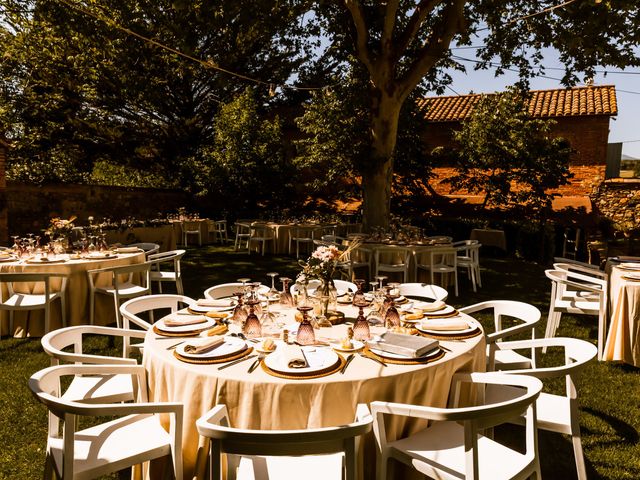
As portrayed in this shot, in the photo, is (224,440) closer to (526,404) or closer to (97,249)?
(526,404)

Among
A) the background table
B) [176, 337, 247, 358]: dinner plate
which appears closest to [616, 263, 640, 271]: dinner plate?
[176, 337, 247, 358]: dinner plate

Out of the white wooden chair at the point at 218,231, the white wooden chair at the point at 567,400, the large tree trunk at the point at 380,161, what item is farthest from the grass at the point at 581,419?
the white wooden chair at the point at 218,231

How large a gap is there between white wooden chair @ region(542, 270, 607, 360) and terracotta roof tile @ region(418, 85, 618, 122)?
428 inches

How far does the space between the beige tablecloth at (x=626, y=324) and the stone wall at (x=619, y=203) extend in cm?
1120

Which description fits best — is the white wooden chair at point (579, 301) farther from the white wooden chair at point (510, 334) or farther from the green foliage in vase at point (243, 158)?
the green foliage in vase at point (243, 158)

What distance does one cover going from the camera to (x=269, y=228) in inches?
443

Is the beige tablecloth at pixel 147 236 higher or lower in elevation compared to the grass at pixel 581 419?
higher

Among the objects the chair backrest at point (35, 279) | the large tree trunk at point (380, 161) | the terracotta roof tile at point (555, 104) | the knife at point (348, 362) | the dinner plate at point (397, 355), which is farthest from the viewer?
the terracotta roof tile at point (555, 104)

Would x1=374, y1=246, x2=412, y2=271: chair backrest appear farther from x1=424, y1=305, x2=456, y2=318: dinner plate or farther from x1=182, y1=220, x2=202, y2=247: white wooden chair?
x1=182, y1=220, x2=202, y2=247: white wooden chair

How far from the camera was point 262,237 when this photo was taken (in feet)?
37.2

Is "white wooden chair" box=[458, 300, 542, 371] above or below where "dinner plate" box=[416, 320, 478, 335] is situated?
below

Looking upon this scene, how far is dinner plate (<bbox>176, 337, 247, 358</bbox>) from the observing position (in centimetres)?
209

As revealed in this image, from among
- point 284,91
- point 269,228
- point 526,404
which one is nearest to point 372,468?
point 526,404

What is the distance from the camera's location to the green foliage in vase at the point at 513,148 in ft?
39.0
